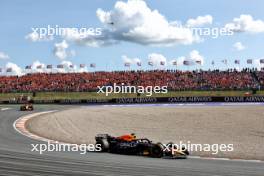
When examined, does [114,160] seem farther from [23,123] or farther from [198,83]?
[198,83]

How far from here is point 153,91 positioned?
53438mm

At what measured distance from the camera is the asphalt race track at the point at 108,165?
11672mm

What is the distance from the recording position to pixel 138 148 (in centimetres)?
1606

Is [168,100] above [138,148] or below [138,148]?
above

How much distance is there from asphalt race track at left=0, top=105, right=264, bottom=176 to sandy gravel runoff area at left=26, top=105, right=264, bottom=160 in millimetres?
2567

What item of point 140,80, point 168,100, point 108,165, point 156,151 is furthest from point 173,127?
point 140,80

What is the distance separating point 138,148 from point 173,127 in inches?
421

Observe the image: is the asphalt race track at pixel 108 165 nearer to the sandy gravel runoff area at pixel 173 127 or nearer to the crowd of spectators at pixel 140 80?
the sandy gravel runoff area at pixel 173 127

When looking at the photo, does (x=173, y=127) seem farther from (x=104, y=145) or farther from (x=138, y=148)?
(x=138, y=148)

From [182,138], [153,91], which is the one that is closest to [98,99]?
[153,91]

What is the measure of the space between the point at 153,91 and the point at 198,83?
5529mm

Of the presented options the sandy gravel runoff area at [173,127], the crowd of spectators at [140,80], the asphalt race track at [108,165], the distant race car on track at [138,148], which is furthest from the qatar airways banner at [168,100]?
the asphalt race track at [108,165]

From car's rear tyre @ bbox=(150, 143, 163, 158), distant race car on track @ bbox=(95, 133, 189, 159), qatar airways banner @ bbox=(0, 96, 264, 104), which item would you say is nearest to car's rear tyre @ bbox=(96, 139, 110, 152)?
distant race car on track @ bbox=(95, 133, 189, 159)

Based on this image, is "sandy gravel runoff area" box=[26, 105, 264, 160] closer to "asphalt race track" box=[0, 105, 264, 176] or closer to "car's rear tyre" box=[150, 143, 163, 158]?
"car's rear tyre" box=[150, 143, 163, 158]
